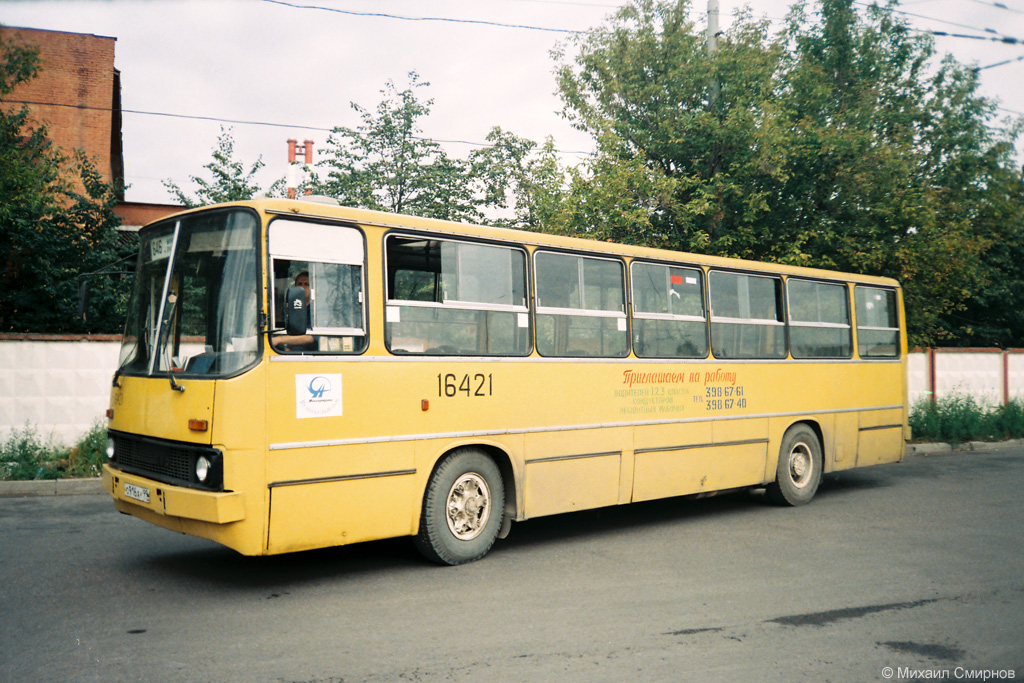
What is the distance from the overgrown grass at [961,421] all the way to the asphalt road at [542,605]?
8.55 m

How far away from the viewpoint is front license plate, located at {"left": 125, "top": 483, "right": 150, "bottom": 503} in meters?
6.06

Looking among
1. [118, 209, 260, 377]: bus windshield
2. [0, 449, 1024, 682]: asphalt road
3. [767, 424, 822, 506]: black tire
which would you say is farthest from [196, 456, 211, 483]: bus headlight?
[767, 424, 822, 506]: black tire

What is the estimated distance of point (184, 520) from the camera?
231 inches

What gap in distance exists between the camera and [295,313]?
5734 millimetres

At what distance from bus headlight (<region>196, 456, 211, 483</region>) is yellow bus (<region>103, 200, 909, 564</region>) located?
2cm

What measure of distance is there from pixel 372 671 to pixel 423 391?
2.66 meters

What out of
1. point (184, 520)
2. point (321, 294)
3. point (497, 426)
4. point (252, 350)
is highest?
point (321, 294)

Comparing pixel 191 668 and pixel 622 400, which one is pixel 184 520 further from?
pixel 622 400

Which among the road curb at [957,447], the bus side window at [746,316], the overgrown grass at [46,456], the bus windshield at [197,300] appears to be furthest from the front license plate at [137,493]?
the road curb at [957,447]

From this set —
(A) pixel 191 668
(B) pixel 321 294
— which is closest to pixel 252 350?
(B) pixel 321 294

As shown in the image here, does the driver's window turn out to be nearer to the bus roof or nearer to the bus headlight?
the bus roof

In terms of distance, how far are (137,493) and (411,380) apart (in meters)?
2.20

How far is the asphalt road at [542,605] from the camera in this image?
457 cm

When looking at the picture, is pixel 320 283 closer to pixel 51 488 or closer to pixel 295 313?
pixel 295 313
